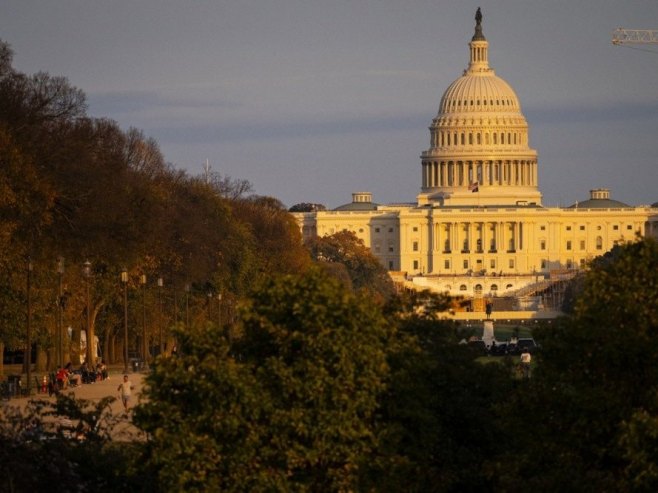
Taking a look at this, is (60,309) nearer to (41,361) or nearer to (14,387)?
(14,387)

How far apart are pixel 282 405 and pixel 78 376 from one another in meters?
35.3

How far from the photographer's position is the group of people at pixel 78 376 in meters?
62.6

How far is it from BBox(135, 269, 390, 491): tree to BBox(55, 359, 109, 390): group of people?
28.3 metres

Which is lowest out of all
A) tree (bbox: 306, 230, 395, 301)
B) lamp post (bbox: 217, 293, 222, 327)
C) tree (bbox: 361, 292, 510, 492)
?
tree (bbox: 361, 292, 510, 492)

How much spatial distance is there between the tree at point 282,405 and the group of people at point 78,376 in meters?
28.3

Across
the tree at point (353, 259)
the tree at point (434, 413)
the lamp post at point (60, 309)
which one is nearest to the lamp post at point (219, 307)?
the lamp post at point (60, 309)

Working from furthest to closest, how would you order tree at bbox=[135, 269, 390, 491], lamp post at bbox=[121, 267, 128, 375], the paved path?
lamp post at bbox=[121, 267, 128, 375] < the paved path < tree at bbox=[135, 269, 390, 491]

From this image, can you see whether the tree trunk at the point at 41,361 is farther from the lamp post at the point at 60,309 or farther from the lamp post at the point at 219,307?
the lamp post at the point at 219,307

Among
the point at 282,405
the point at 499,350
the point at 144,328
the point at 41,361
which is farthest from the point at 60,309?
the point at 282,405

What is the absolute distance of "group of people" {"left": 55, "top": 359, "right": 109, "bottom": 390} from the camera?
2466 inches

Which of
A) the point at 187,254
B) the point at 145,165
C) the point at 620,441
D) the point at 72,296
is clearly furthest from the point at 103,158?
the point at 620,441

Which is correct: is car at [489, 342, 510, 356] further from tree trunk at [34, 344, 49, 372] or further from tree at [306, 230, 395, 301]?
tree at [306, 230, 395, 301]

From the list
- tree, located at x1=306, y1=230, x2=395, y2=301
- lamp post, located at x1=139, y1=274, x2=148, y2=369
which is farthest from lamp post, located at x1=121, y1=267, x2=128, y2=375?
tree, located at x1=306, y1=230, x2=395, y2=301

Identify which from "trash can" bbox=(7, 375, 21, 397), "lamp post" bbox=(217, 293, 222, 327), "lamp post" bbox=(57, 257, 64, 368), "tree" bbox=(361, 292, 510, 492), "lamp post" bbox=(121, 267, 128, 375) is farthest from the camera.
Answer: "lamp post" bbox=(217, 293, 222, 327)
